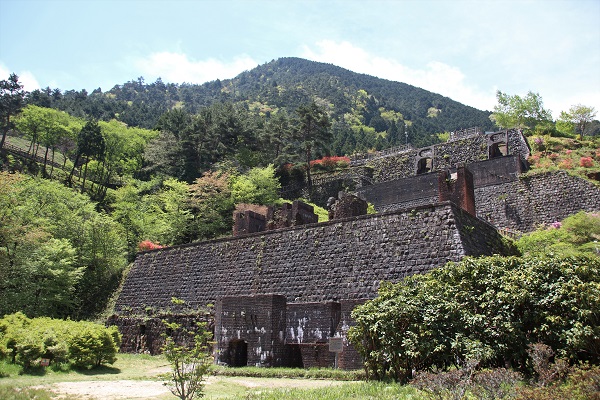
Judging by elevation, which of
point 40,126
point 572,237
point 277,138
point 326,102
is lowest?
point 572,237

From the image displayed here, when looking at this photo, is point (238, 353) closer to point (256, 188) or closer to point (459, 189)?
point (459, 189)

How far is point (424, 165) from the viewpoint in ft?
138

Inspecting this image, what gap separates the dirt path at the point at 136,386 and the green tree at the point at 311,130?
105 ft

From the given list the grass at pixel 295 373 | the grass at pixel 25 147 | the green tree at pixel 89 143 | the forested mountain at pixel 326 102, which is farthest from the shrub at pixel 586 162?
the grass at pixel 25 147

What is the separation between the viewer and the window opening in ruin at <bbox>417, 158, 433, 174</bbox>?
41.4 meters

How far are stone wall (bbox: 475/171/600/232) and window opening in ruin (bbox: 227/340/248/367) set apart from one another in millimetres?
20923

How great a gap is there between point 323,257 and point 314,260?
44cm

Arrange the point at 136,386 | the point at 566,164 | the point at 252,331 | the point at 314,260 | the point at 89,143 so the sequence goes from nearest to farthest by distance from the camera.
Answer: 1. the point at 136,386
2. the point at 252,331
3. the point at 314,260
4. the point at 566,164
5. the point at 89,143

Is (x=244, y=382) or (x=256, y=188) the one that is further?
(x=256, y=188)

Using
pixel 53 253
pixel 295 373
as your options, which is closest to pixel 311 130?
pixel 53 253

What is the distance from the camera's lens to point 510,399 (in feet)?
21.5

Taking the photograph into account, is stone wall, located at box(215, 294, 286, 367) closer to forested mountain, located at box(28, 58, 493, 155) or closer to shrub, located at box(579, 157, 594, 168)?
shrub, located at box(579, 157, 594, 168)

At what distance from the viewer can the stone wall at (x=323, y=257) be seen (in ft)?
51.8

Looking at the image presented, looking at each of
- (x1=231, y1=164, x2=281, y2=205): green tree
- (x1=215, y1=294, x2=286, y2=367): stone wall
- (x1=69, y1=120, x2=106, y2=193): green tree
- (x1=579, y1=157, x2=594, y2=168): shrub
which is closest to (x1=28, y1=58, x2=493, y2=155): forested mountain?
(x1=69, y1=120, x2=106, y2=193): green tree
